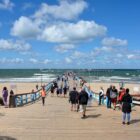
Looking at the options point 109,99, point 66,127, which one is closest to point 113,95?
point 109,99

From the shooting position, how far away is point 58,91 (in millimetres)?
40188

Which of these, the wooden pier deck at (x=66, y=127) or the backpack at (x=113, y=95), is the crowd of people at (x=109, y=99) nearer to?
the backpack at (x=113, y=95)

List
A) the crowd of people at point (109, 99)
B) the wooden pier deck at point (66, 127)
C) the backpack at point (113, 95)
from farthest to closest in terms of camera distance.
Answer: the backpack at point (113, 95)
the crowd of people at point (109, 99)
the wooden pier deck at point (66, 127)

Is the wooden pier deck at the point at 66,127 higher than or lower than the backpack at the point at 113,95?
lower

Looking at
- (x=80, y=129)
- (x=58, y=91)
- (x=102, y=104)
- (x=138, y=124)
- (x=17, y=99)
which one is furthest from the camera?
(x=58, y=91)

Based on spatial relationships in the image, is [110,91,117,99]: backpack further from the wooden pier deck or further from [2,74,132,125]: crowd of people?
the wooden pier deck

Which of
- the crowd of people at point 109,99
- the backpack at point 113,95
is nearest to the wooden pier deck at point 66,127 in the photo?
the crowd of people at point 109,99

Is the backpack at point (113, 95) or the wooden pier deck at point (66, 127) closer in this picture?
the wooden pier deck at point (66, 127)

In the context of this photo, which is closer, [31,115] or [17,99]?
[31,115]

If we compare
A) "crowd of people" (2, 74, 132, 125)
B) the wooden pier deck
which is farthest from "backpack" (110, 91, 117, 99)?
the wooden pier deck

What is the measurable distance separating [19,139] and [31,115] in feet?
21.6

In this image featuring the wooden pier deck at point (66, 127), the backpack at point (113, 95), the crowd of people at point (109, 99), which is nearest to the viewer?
the wooden pier deck at point (66, 127)

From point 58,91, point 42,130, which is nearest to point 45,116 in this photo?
point 42,130

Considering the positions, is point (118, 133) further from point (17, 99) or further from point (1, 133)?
point (17, 99)
